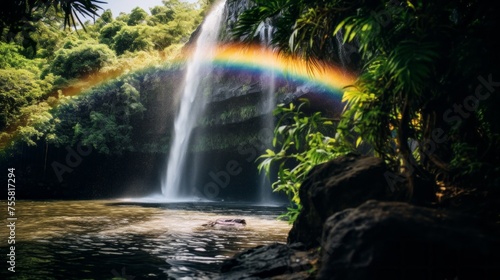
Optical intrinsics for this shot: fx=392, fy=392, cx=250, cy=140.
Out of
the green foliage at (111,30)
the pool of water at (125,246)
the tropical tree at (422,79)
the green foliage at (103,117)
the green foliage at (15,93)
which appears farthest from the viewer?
the green foliage at (111,30)

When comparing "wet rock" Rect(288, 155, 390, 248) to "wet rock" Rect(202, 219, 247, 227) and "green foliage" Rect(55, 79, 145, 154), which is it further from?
"green foliage" Rect(55, 79, 145, 154)

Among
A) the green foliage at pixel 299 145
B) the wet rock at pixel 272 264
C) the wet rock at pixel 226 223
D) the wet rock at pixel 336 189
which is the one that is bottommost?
the wet rock at pixel 226 223

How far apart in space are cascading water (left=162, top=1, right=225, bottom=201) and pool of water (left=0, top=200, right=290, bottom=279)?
13006 millimetres

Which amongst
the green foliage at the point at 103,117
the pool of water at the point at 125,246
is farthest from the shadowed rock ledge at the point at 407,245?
the green foliage at the point at 103,117

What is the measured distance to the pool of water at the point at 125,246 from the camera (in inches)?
198

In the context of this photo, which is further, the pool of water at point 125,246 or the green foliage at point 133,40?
the green foliage at point 133,40

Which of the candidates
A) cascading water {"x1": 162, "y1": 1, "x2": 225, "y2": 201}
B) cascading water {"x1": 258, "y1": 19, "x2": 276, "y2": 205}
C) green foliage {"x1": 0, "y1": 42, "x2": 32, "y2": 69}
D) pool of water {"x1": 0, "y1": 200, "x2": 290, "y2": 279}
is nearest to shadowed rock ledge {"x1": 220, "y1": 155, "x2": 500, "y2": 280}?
pool of water {"x1": 0, "y1": 200, "x2": 290, "y2": 279}

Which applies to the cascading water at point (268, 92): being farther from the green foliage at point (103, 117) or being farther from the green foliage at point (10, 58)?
the green foliage at point (10, 58)

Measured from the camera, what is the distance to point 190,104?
76.4 feet

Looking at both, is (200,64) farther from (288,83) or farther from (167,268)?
(167,268)

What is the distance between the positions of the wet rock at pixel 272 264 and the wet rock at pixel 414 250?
79 cm

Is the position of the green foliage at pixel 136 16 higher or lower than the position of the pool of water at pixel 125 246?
higher

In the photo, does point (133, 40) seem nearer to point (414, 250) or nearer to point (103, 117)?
point (103, 117)

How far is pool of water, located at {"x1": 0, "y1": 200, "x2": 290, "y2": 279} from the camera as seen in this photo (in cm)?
503
